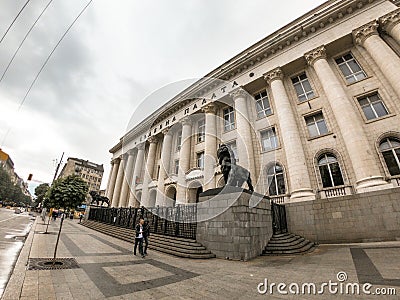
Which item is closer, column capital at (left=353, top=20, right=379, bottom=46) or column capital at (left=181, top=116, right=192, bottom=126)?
column capital at (left=353, top=20, right=379, bottom=46)

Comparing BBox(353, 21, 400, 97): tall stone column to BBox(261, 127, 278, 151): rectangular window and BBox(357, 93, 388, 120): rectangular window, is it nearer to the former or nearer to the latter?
BBox(357, 93, 388, 120): rectangular window

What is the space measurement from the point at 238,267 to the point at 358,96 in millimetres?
16326

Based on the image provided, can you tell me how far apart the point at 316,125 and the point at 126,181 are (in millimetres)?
32738

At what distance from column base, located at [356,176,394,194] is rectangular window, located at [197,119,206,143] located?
674 inches

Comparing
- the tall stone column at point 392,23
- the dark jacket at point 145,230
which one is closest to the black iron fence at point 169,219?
the dark jacket at point 145,230

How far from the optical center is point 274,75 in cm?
1875

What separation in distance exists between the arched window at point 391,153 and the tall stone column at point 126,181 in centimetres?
3477

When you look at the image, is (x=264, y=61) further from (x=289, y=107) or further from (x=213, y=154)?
(x=213, y=154)

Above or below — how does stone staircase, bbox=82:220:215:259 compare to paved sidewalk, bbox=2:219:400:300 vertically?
above

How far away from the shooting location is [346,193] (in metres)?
12.7

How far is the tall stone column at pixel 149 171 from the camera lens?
28617mm

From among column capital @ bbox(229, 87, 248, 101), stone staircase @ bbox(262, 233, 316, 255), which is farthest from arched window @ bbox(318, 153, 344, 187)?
column capital @ bbox(229, 87, 248, 101)

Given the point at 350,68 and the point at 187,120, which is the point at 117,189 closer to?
the point at 187,120

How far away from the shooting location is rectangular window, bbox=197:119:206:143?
25312 millimetres
